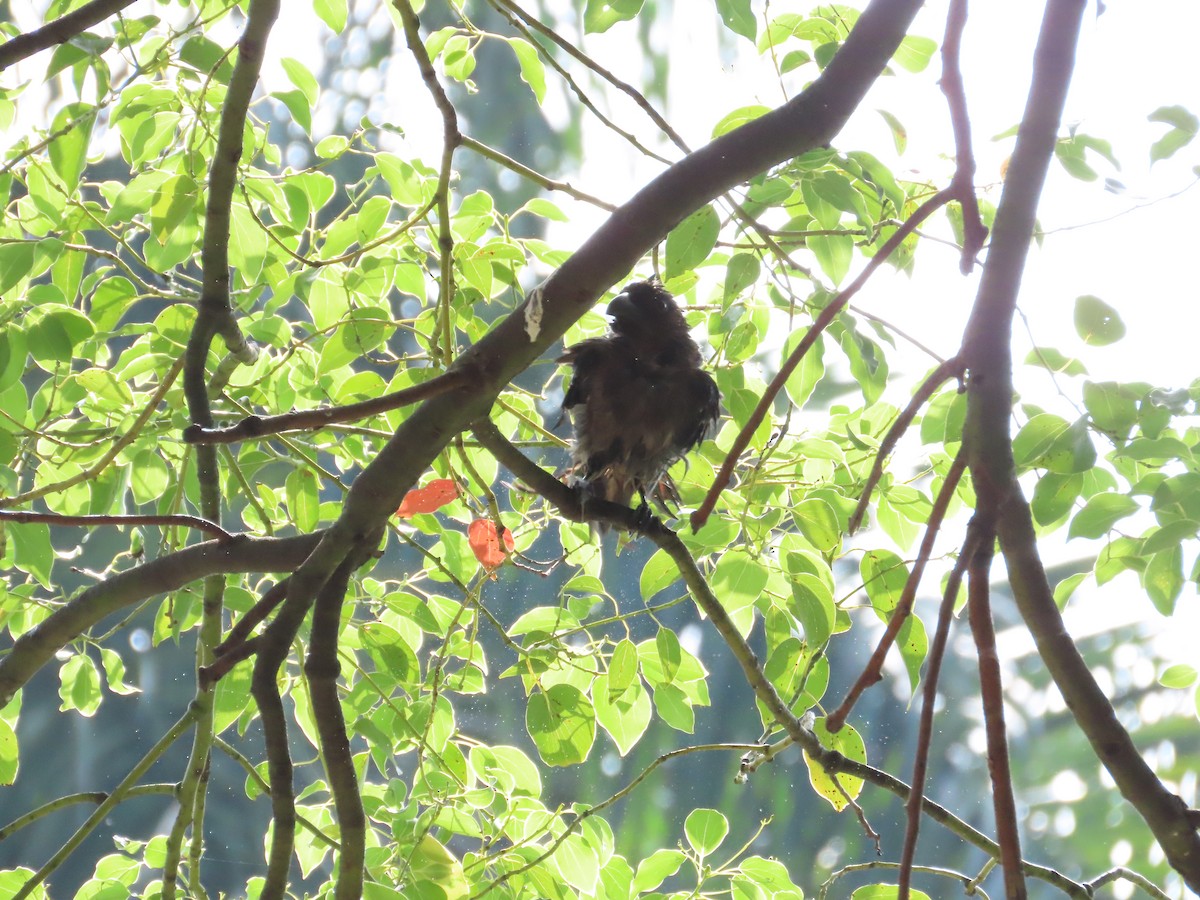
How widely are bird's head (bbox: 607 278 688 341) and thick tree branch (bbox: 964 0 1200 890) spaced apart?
71cm

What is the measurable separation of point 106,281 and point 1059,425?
95 centimetres

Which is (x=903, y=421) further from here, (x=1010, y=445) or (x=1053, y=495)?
(x=1053, y=495)

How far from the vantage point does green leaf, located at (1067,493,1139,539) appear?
2.53 ft

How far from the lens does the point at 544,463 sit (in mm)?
1704

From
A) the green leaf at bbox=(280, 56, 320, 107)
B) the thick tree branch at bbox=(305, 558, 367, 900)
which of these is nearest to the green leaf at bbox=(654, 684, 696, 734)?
the thick tree branch at bbox=(305, 558, 367, 900)

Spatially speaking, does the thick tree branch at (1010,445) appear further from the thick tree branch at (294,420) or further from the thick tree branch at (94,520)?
the thick tree branch at (94,520)

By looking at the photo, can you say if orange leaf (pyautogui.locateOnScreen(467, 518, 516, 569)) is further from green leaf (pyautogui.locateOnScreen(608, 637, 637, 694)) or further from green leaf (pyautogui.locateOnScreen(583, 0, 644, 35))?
green leaf (pyautogui.locateOnScreen(583, 0, 644, 35))

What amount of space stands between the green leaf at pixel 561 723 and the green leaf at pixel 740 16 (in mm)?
632

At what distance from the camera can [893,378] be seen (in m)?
1.44

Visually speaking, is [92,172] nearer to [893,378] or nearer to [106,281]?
[106,281]

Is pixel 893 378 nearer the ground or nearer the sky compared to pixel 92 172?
nearer the ground

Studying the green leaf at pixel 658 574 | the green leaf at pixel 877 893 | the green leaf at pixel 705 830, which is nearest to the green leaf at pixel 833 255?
the green leaf at pixel 658 574

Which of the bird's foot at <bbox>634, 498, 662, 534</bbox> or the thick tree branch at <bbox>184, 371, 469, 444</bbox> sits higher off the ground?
the bird's foot at <bbox>634, 498, 662, 534</bbox>

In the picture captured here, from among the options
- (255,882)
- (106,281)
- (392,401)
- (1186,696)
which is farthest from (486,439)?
(1186,696)
